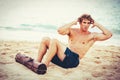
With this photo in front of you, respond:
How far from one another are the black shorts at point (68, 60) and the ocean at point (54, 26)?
0.98 ft

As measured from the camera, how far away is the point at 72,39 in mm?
3355

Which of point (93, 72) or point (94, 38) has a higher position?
point (94, 38)

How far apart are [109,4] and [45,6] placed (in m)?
0.92

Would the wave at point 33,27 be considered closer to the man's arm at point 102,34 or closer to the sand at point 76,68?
the sand at point 76,68

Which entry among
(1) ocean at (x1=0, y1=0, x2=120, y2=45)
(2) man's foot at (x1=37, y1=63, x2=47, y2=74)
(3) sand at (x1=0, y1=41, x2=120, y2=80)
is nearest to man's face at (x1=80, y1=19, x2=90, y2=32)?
(1) ocean at (x1=0, y1=0, x2=120, y2=45)

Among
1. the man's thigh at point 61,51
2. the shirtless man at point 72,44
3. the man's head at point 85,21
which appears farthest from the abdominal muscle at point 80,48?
the man's head at point 85,21

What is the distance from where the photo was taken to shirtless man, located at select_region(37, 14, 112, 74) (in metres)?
3.28

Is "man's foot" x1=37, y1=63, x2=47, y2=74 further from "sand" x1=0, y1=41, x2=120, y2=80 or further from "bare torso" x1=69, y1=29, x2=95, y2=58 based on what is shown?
"bare torso" x1=69, y1=29, x2=95, y2=58

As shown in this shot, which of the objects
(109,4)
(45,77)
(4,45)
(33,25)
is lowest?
(45,77)

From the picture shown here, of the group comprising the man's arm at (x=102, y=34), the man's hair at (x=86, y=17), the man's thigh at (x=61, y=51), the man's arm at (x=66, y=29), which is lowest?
the man's thigh at (x=61, y=51)

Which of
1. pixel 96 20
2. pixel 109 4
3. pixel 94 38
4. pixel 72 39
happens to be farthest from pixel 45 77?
pixel 109 4

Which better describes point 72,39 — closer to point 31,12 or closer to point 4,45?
point 31,12

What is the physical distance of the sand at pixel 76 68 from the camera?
128 inches

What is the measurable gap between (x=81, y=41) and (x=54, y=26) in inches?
17.3
